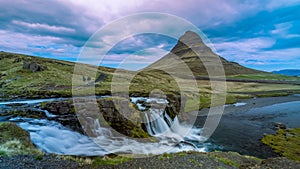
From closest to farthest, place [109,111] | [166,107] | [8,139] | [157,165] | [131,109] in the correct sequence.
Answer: [157,165] < [8,139] < [109,111] < [131,109] < [166,107]

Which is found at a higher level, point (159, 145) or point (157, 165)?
point (157, 165)

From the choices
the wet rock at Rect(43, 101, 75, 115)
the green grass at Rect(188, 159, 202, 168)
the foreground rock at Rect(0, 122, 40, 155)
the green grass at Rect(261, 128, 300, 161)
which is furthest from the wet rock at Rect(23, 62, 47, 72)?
the green grass at Rect(261, 128, 300, 161)

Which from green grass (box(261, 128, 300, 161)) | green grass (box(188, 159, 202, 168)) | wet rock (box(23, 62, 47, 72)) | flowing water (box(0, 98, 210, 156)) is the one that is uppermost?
wet rock (box(23, 62, 47, 72))

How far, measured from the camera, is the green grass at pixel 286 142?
89.4 feet

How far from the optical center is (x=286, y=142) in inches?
1246

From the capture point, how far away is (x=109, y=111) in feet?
94.5

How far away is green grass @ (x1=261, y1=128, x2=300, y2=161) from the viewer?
27.2 metres

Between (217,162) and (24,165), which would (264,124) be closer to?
(217,162)

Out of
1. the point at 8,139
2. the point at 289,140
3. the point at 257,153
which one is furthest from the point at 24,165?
the point at 289,140

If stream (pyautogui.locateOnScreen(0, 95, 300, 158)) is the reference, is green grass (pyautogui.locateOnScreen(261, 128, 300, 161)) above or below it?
above

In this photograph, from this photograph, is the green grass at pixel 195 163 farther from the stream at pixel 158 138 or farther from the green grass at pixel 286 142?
the green grass at pixel 286 142

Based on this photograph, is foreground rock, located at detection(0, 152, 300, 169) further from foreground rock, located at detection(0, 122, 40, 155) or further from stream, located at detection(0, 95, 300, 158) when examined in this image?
stream, located at detection(0, 95, 300, 158)

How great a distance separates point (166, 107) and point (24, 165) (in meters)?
31.1

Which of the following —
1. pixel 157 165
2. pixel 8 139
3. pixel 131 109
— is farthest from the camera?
pixel 131 109
